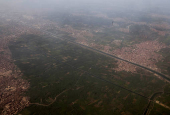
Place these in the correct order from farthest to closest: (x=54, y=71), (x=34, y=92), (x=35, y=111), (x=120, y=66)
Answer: (x=120, y=66) → (x=54, y=71) → (x=34, y=92) → (x=35, y=111)

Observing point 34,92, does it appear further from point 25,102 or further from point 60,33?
point 60,33

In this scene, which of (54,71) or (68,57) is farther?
(68,57)

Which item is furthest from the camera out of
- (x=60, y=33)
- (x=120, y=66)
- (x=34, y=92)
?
(x=60, y=33)

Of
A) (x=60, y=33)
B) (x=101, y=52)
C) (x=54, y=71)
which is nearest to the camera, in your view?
(x=54, y=71)

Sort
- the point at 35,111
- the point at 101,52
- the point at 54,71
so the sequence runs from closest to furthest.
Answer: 1. the point at 35,111
2. the point at 54,71
3. the point at 101,52

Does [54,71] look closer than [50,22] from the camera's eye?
Yes

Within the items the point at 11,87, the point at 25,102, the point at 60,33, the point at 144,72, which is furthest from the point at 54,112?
the point at 60,33

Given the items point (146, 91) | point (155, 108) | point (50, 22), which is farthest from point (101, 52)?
point (50, 22)

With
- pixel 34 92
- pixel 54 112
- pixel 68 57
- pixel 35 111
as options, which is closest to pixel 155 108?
pixel 54 112

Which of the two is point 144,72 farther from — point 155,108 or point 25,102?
point 25,102
